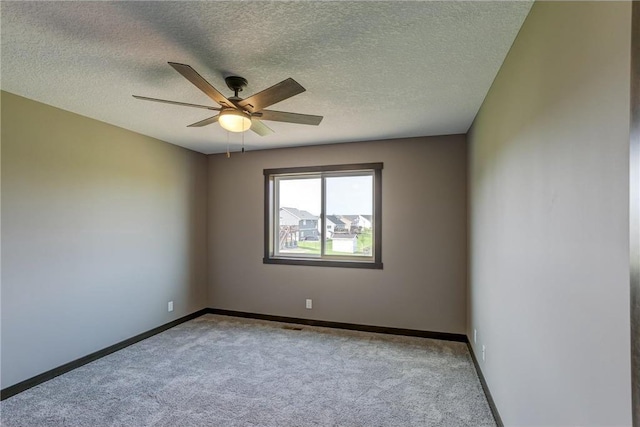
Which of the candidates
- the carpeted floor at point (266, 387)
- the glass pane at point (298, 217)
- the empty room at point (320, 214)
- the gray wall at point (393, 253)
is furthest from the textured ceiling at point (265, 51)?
the carpeted floor at point (266, 387)

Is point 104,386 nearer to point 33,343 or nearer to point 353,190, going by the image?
point 33,343

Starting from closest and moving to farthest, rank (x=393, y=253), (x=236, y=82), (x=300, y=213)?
(x=236, y=82), (x=393, y=253), (x=300, y=213)

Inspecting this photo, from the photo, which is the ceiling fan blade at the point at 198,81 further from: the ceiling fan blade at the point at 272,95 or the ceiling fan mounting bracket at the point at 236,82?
the ceiling fan mounting bracket at the point at 236,82

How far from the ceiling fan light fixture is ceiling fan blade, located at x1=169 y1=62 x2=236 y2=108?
5 cm

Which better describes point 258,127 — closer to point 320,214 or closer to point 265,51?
point 265,51

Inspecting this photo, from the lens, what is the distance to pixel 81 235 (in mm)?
3164

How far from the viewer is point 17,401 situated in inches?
97.6

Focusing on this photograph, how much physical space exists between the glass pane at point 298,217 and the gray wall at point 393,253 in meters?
0.25

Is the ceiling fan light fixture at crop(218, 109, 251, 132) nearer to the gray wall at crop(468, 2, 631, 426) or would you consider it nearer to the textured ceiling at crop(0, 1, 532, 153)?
the textured ceiling at crop(0, 1, 532, 153)

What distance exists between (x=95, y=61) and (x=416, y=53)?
80.3 inches

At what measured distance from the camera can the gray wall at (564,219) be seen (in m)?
0.88

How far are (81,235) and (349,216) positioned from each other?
2.96 m

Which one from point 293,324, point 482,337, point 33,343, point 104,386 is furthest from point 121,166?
point 482,337

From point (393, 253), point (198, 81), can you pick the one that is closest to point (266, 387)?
point (393, 253)
